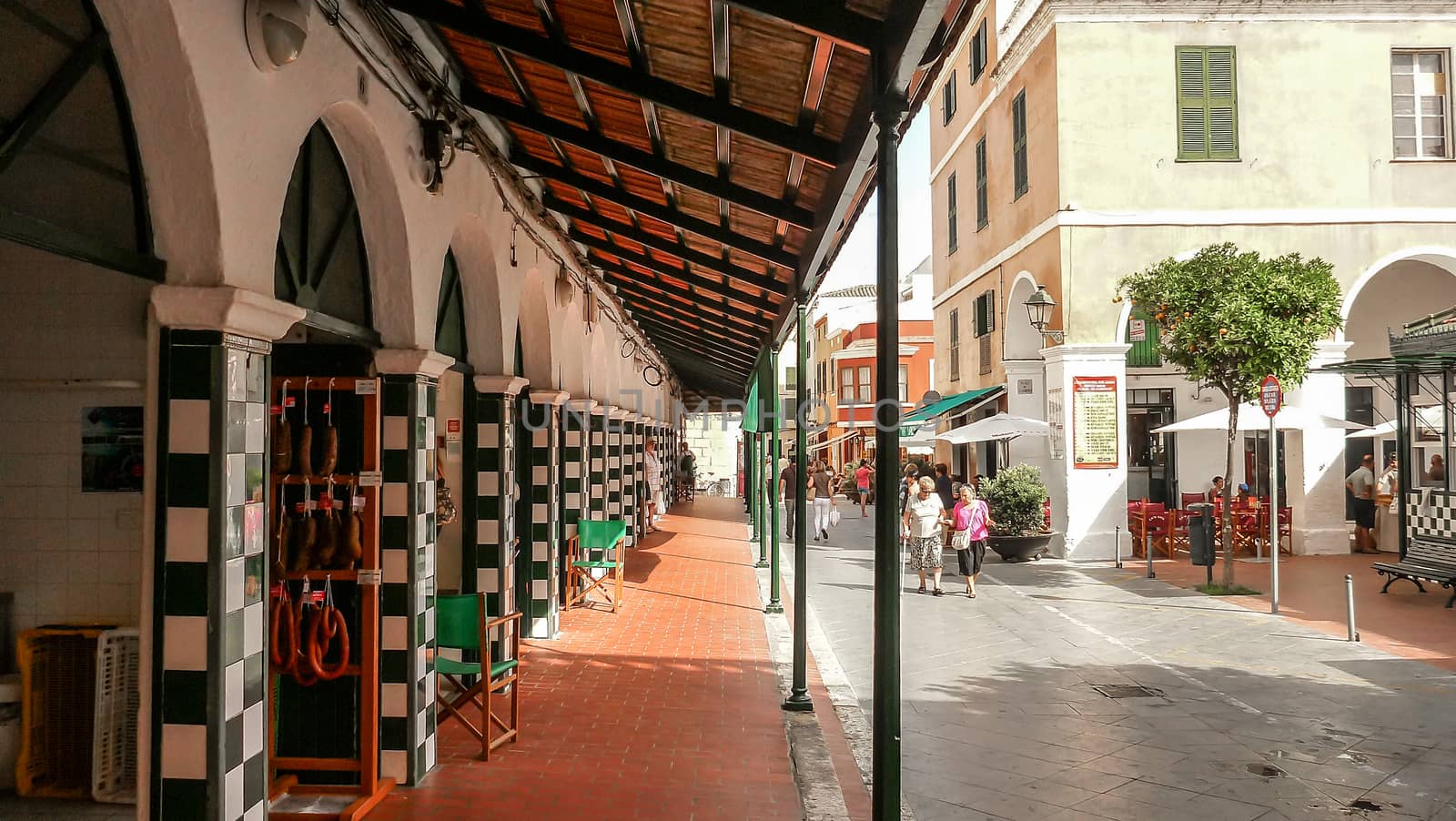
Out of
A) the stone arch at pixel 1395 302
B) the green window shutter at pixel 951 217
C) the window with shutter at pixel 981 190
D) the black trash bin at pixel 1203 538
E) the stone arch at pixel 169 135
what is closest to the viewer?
the stone arch at pixel 169 135

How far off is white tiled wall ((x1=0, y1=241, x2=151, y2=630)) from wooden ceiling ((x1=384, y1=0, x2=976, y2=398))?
2.26m

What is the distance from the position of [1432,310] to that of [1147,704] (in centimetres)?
1473

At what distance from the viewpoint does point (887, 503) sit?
3.77 metres

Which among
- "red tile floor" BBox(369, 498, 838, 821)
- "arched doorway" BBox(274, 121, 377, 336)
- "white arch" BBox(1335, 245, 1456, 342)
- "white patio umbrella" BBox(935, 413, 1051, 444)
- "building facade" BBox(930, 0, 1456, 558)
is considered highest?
"building facade" BBox(930, 0, 1456, 558)

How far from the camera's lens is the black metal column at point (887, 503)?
366cm

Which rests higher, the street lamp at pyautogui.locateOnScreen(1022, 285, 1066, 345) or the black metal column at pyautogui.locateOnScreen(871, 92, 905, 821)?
the street lamp at pyautogui.locateOnScreen(1022, 285, 1066, 345)

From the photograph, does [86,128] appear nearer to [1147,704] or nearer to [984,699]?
[984,699]

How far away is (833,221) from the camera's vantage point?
523cm

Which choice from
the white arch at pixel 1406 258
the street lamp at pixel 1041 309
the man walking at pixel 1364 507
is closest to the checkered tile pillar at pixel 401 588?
the street lamp at pixel 1041 309

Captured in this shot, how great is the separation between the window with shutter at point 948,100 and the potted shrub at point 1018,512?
1099 cm

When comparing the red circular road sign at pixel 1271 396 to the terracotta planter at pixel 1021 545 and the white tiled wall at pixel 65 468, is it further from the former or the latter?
the white tiled wall at pixel 65 468

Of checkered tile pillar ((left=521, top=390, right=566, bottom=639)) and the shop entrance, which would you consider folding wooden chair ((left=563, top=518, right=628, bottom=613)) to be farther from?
the shop entrance

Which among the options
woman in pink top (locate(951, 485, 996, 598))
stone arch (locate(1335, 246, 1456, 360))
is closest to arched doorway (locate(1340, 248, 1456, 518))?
stone arch (locate(1335, 246, 1456, 360))

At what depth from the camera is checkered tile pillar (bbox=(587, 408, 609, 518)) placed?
529 inches
